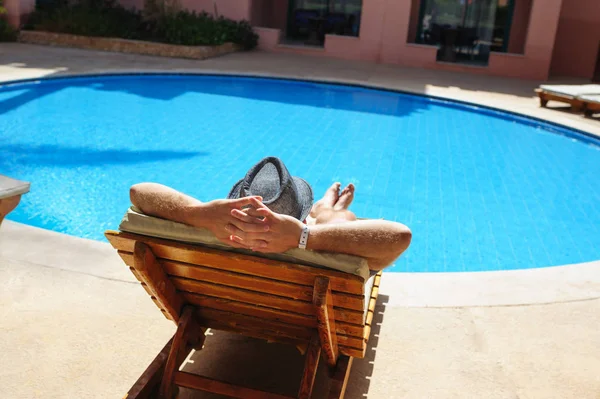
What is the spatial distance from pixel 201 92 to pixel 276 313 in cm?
932

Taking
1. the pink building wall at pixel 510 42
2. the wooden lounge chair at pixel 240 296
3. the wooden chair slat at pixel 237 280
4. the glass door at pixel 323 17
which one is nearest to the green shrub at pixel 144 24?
the pink building wall at pixel 510 42

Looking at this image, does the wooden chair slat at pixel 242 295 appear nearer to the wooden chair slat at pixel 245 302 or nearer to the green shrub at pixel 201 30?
the wooden chair slat at pixel 245 302

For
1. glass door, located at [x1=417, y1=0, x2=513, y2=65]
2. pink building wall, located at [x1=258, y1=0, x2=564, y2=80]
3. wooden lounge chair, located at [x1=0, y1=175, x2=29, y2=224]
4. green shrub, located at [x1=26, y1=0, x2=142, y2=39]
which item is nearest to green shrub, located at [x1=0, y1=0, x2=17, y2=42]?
green shrub, located at [x1=26, y1=0, x2=142, y2=39]

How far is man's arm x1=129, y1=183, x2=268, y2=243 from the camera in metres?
2.33

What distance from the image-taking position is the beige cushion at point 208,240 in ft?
7.56

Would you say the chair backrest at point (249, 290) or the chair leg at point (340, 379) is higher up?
the chair backrest at point (249, 290)

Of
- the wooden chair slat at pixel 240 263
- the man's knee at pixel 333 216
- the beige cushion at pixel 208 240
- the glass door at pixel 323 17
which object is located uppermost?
the glass door at pixel 323 17

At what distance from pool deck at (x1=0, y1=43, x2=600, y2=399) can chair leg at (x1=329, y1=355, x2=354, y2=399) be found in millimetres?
203

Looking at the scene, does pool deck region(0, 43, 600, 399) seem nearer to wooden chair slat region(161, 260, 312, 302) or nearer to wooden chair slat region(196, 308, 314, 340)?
wooden chair slat region(196, 308, 314, 340)

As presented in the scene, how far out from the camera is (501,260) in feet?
18.2

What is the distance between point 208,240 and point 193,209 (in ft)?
0.45

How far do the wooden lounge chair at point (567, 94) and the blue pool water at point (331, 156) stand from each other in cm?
107

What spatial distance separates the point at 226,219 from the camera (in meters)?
2.35

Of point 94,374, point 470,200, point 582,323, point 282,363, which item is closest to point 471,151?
point 470,200
